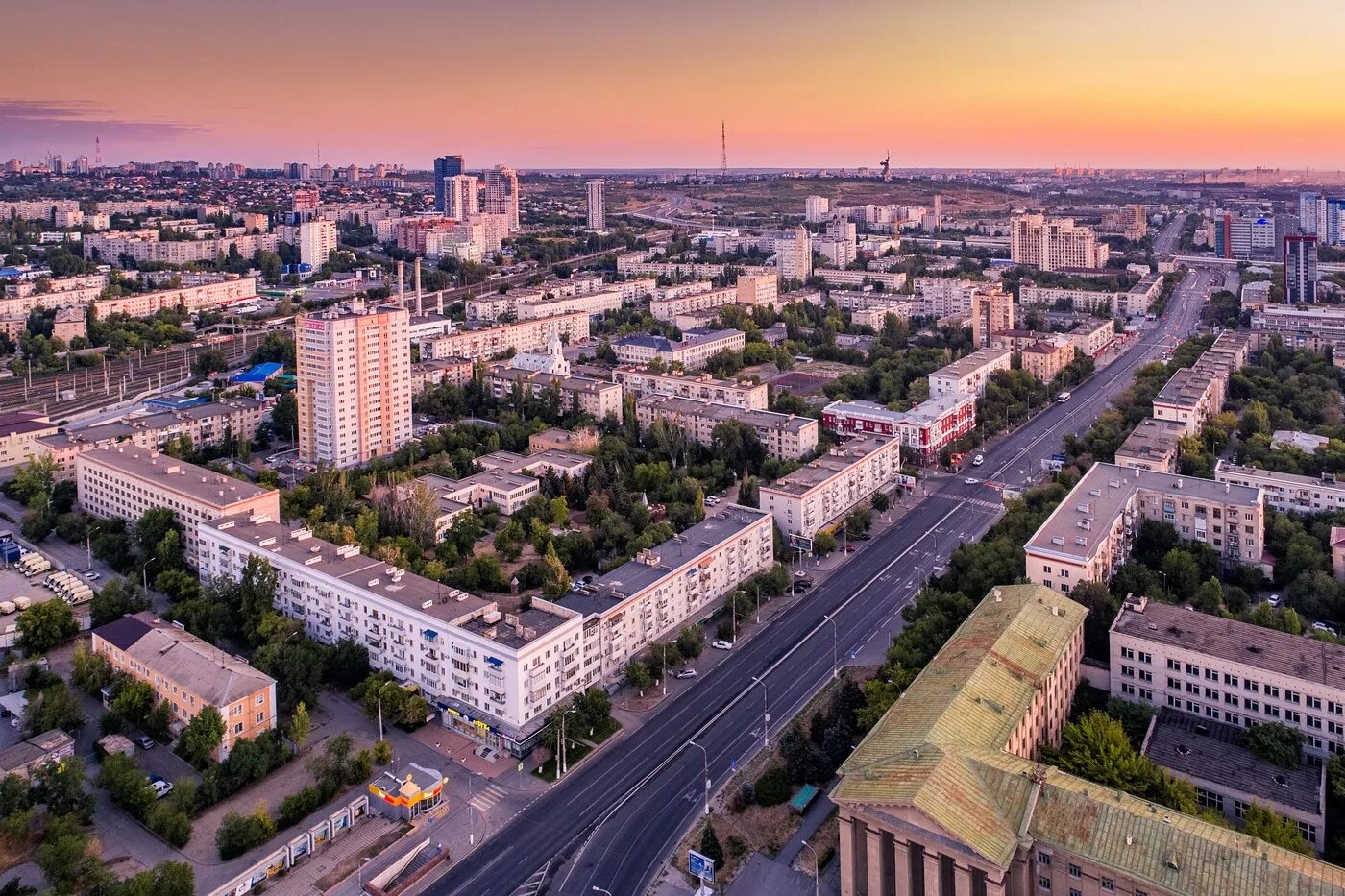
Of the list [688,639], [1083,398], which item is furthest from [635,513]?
[1083,398]

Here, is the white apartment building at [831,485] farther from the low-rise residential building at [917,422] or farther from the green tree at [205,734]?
the green tree at [205,734]

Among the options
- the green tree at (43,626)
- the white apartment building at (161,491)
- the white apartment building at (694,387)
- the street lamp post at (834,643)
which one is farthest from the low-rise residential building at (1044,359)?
the green tree at (43,626)

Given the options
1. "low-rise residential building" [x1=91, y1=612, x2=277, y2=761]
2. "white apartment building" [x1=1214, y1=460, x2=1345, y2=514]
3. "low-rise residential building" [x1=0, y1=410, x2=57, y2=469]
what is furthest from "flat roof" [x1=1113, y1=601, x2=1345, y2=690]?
"low-rise residential building" [x1=0, y1=410, x2=57, y2=469]

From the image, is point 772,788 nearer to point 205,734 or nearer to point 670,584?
point 670,584

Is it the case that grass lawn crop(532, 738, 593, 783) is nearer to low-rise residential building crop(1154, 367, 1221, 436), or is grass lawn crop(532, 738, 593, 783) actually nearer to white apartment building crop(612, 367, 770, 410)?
white apartment building crop(612, 367, 770, 410)

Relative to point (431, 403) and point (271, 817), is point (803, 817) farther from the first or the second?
point (431, 403)

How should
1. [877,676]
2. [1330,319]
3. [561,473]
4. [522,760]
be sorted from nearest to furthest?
[522,760] < [877,676] < [561,473] < [1330,319]
